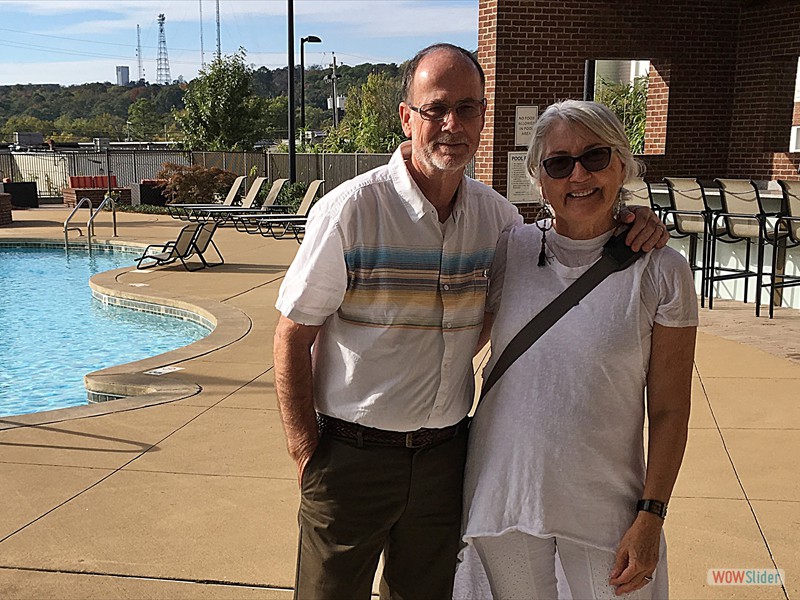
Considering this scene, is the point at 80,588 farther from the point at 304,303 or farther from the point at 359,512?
the point at 304,303

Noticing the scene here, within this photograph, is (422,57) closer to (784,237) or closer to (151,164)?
(784,237)

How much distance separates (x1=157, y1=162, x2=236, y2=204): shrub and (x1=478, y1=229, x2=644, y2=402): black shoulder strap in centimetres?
2195

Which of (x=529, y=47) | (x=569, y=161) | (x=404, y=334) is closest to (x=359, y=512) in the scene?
(x=404, y=334)

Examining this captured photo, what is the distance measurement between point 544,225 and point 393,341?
1.53ft

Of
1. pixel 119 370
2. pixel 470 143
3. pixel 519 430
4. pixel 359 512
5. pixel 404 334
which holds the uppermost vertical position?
pixel 470 143

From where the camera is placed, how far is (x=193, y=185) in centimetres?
2338

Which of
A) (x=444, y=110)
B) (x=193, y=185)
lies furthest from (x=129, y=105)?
(x=444, y=110)

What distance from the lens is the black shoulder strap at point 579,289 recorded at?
2008 millimetres

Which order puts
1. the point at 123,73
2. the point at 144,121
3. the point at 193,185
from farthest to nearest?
the point at 123,73 → the point at 144,121 → the point at 193,185

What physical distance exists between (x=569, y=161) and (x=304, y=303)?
0.71 meters

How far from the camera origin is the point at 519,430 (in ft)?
6.76

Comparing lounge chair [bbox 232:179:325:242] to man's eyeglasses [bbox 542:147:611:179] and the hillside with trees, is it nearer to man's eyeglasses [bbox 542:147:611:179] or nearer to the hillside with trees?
man's eyeglasses [bbox 542:147:611:179]

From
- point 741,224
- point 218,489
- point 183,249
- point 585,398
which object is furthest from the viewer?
point 183,249

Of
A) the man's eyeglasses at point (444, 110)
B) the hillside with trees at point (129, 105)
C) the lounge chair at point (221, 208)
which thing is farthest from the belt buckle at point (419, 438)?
the hillside with trees at point (129, 105)
